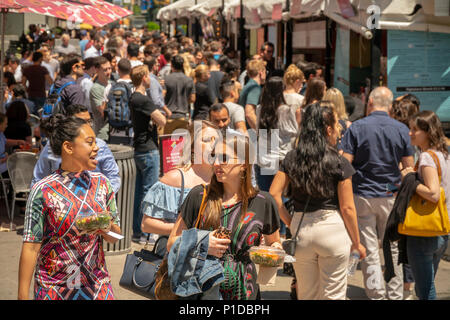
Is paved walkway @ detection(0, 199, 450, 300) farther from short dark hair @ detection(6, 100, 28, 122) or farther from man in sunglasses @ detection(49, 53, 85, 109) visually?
short dark hair @ detection(6, 100, 28, 122)

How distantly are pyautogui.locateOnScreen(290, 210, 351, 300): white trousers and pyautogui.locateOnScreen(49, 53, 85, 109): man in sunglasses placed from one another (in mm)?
5354

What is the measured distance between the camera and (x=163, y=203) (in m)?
4.73

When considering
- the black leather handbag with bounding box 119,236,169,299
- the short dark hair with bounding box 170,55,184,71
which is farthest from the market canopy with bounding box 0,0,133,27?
the black leather handbag with bounding box 119,236,169,299

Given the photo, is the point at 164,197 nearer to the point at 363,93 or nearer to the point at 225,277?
the point at 225,277

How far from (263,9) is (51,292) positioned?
42.2ft

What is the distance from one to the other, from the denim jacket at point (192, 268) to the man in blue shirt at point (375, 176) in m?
3.08

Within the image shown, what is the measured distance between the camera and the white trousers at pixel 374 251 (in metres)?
6.59

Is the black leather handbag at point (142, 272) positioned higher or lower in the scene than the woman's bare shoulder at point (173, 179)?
lower

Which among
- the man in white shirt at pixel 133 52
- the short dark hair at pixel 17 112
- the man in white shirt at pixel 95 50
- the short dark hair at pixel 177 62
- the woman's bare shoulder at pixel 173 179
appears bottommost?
the woman's bare shoulder at pixel 173 179

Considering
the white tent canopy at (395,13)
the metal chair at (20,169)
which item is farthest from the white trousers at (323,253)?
the white tent canopy at (395,13)

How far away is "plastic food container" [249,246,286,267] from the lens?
12.9 feet

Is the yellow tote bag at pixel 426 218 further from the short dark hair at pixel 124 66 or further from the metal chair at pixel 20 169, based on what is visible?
the metal chair at pixel 20 169

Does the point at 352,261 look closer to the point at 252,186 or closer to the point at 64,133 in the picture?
the point at 252,186
